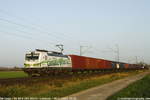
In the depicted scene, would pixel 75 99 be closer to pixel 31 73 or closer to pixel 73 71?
pixel 31 73

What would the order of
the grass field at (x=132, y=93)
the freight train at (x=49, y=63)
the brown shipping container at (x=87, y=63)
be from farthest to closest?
the brown shipping container at (x=87, y=63) < the freight train at (x=49, y=63) < the grass field at (x=132, y=93)

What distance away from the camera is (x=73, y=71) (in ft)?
121

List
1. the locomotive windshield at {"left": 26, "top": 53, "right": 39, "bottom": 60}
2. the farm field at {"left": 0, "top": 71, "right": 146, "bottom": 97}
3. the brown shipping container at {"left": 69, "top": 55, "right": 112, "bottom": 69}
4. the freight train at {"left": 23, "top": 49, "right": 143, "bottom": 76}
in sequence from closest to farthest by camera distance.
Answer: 1. the farm field at {"left": 0, "top": 71, "right": 146, "bottom": 97}
2. the freight train at {"left": 23, "top": 49, "right": 143, "bottom": 76}
3. the locomotive windshield at {"left": 26, "top": 53, "right": 39, "bottom": 60}
4. the brown shipping container at {"left": 69, "top": 55, "right": 112, "bottom": 69}

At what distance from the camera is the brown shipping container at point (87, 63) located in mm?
36881

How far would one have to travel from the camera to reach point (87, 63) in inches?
1682

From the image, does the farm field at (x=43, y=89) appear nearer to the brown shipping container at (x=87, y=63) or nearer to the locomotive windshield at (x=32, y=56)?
the locomotive windshield at (x=32, y=56)

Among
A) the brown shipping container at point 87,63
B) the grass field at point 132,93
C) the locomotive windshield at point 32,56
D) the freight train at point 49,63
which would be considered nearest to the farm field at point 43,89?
the grass field at point 132,93

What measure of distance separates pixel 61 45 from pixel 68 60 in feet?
28.3

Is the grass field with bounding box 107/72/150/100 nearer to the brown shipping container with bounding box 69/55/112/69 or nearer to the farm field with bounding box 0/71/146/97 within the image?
the farm field with bounding box 0/71/146/97

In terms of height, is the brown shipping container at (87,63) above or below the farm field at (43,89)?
above

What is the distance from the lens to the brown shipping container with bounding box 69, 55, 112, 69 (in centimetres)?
3688

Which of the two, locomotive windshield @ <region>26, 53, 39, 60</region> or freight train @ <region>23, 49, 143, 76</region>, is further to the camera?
locomotive windshield @ <region>26, 53, 39, 60</region>

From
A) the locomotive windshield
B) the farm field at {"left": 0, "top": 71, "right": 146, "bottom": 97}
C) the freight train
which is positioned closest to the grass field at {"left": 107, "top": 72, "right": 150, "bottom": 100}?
the farm field at {"left": 0, "top": 71, "right": 146, "bottom": 97}

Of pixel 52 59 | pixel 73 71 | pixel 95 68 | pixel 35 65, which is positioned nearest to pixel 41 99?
pixel 35 65
